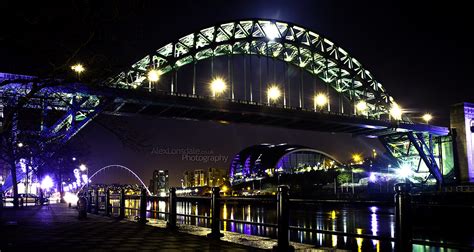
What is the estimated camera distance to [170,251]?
7984 mm

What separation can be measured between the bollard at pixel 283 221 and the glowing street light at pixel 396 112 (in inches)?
2331

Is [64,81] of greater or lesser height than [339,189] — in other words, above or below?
above

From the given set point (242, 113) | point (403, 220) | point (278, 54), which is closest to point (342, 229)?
point (403, 220)

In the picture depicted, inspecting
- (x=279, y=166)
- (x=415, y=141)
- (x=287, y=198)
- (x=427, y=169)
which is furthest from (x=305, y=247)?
(x=279, y=166)

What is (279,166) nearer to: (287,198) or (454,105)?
(454,105)

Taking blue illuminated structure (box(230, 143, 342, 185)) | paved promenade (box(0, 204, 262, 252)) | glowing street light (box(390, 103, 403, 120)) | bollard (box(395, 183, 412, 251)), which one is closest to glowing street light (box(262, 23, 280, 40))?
glowing street light (box(390, 103, 403, 120))

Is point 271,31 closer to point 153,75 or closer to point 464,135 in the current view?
point 153,75

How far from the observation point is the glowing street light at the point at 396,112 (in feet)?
211

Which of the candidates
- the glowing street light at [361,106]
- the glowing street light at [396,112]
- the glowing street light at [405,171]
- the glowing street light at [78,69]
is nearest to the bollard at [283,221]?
the glowing street light at [78,69]

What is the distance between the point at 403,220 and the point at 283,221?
96.9 inches

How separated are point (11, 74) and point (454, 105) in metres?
49.5

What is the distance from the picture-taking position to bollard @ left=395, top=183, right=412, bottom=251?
5816 millimetres

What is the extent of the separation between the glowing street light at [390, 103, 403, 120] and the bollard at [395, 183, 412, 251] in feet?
199

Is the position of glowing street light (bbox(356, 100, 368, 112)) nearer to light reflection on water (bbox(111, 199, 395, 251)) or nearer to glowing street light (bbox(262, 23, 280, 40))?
glowing street light (bbox(262, 23, 280, 40))
